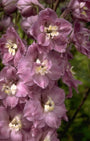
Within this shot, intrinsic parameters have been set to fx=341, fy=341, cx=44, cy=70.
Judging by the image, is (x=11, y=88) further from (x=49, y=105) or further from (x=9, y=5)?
(x=9, y=5)

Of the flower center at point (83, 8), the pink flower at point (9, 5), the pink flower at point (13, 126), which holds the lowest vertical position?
the pink flower at point (13, 126)

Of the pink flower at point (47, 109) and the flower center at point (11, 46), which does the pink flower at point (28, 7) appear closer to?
the flower center at point (11, 46)

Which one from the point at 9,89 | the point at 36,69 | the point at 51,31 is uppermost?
the point at 51,31

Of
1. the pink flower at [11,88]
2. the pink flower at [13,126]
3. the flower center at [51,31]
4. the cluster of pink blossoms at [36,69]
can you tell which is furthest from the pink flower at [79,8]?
the pink flower at [13,126]

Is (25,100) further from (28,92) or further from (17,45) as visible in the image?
(17,45)

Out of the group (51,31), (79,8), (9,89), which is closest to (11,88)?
(9,89)

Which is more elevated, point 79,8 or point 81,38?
point 79,8

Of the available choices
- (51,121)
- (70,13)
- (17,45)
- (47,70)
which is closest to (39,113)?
(51,121)
